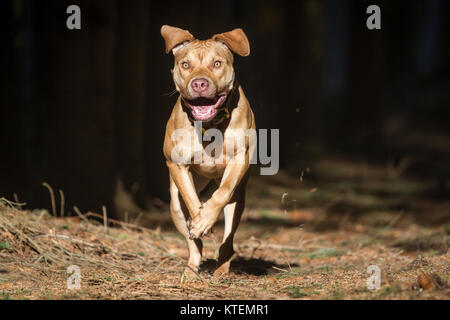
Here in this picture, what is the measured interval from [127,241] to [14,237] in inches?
50.8

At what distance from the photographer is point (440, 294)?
4.25m

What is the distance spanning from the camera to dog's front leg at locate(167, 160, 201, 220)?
5176mm

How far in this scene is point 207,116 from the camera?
486cm

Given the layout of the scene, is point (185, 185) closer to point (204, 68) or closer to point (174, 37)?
point (204, 68)

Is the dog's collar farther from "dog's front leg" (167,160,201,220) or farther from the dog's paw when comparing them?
the dog's paw

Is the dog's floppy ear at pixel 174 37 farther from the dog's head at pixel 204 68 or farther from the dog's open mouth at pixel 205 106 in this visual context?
the dog's open mouth at pixel 205 106

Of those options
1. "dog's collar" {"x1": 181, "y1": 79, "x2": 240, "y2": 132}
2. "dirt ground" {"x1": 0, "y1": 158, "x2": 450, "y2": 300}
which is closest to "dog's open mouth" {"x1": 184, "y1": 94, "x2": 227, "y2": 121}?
"dog's collar" {"x1": 181, "y1": 79, "x2": 240, "y2": 132}

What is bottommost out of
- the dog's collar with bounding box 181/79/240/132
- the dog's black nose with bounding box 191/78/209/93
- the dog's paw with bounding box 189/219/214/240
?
the dog's paw with bounding box 189/219/214/240

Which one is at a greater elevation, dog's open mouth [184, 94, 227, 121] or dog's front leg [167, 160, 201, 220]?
dog's open mouth [184, 94, 227, 121]

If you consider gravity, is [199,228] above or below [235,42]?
below

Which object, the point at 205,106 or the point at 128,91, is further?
the point at 128,91

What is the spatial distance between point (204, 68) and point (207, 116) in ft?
1.39

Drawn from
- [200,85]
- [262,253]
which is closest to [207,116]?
[200,85]

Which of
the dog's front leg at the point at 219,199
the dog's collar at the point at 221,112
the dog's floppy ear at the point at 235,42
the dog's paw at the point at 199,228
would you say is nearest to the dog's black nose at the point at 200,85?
the dog's collar at the point at 221,112
